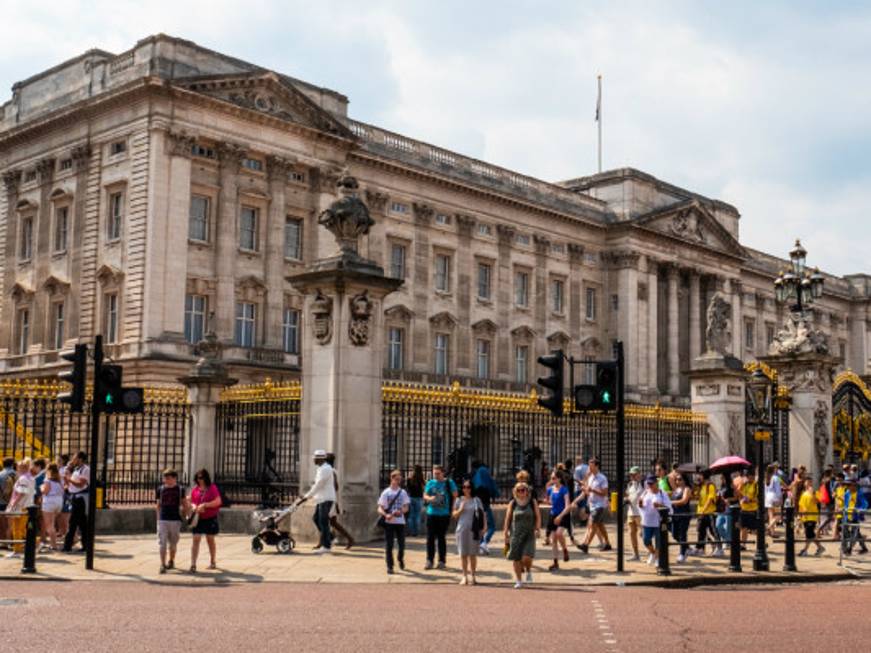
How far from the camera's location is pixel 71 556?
1939 centimetres

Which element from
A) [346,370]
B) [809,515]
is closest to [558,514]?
[346,370]

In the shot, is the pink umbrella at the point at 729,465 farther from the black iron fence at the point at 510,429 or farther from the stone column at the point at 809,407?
the stone column at the point at 809,407

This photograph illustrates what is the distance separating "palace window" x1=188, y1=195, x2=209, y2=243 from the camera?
160 ft

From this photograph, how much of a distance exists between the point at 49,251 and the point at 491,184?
81.5 ft

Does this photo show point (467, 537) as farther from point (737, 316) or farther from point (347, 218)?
point (737, 316)

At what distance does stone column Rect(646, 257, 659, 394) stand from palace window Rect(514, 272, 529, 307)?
9.58 meters

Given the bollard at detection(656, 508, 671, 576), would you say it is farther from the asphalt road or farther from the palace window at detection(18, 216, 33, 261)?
the palace window at detection(18, 216, 33, 261)

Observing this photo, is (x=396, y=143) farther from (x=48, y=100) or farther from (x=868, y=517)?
(x=868, y=517)

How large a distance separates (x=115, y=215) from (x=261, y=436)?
24.9 meters

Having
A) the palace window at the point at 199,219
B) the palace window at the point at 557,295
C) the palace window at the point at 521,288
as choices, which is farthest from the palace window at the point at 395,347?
the palace window at the point at 557,295

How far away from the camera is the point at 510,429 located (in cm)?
2788

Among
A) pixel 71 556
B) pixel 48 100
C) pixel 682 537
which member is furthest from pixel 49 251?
pixel 682 537

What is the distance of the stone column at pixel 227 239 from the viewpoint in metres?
49.0

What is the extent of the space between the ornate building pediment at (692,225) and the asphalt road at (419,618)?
2320 inches
